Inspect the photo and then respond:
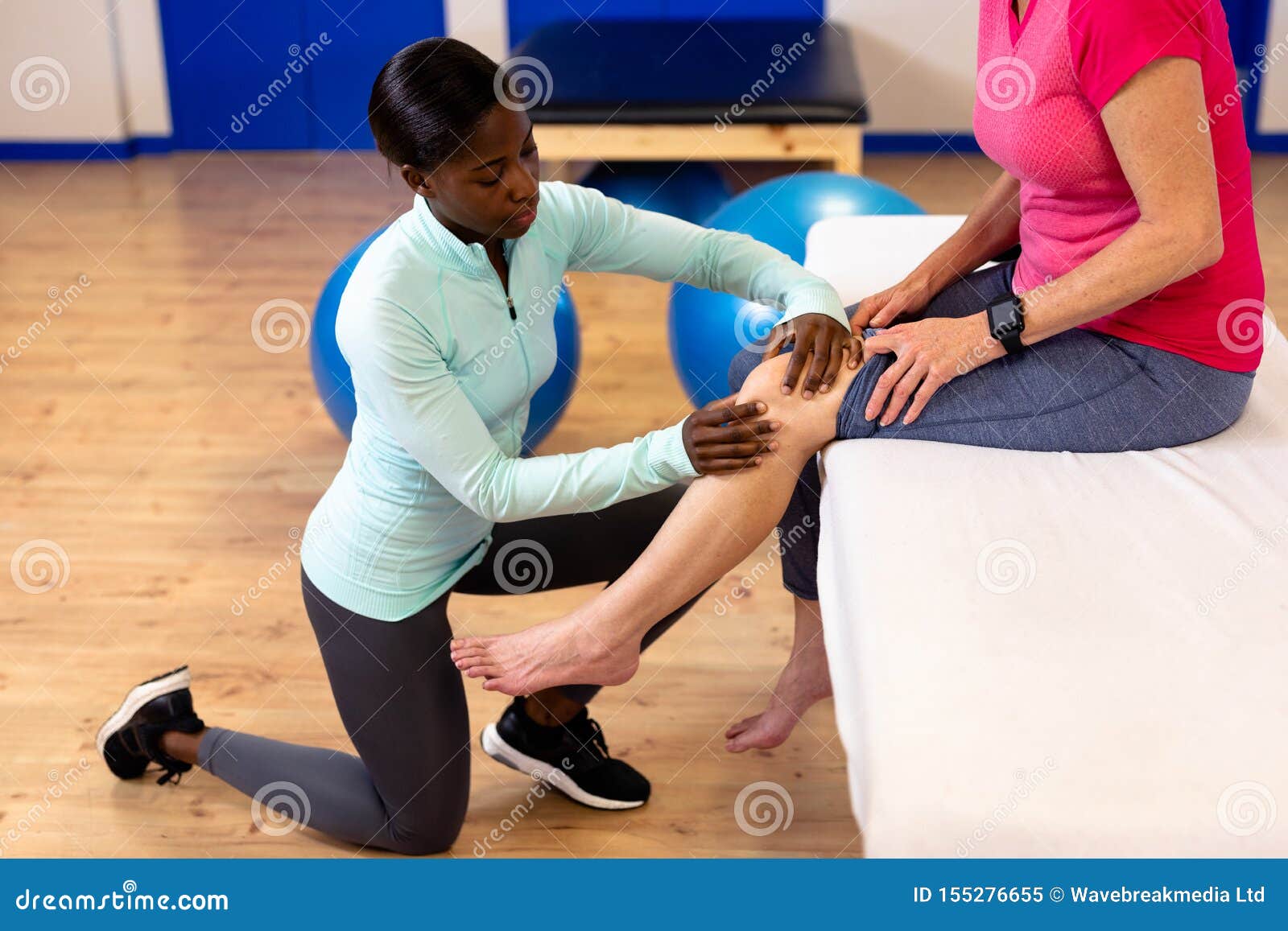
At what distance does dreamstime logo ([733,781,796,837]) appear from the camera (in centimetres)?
164

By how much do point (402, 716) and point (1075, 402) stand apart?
2.67ft

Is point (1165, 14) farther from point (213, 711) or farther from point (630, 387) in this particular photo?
point (630, 387)

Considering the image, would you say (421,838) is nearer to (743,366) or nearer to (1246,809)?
(743,366)

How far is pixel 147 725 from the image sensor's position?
171cm

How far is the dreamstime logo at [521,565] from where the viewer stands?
1.60 m

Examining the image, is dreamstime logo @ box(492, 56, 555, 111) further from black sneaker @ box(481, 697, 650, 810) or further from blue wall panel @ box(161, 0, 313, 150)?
black sneaker @ box(481, 697, 650, 810)

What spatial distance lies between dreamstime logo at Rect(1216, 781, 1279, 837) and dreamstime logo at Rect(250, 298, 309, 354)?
2562 mm

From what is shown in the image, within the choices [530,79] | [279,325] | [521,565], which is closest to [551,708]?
[521,565]

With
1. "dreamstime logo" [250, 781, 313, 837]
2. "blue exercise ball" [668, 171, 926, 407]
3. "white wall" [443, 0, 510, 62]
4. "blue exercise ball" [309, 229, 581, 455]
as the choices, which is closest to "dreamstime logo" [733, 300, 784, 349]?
"blue exercise ball" [668, 171, 926, 407]

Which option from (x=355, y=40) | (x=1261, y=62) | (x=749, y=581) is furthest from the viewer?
(x=355, y=40)

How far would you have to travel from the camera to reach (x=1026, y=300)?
1.36 metres

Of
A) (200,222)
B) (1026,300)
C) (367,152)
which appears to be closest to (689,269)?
(1026,300)

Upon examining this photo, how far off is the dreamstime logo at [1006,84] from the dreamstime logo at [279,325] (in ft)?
6.80

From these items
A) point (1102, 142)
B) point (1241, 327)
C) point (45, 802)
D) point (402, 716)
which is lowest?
point (45, 802)
